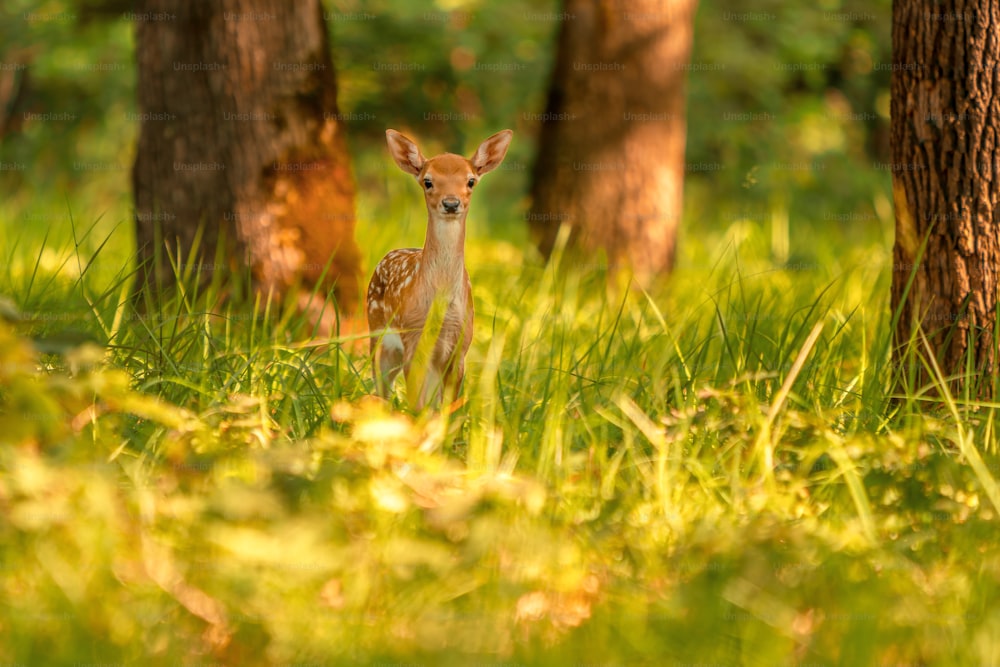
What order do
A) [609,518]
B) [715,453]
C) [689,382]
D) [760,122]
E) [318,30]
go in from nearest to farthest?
1. [609,518]
2. [715,453]
3. [689,382]
4. [318,30]
5. [760,122]

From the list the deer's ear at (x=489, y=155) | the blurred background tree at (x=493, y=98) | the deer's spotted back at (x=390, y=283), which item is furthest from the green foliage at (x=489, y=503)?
the blurred background tree at (x=493, y=98)

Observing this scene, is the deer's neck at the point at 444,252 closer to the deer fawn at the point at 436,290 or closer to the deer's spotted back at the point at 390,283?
the deer fawn at the point at 436,290

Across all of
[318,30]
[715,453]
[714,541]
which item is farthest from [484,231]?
[714,541]

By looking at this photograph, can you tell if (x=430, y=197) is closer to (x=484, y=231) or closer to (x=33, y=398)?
(x=33, y=398)

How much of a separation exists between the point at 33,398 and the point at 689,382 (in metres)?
2.33

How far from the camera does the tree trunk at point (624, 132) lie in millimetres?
7668

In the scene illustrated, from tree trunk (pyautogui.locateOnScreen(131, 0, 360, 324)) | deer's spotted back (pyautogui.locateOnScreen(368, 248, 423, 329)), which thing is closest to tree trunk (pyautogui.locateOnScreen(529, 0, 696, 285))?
tree trunk (pyautogui.locateOnScreen(131, 0, 360, 324))

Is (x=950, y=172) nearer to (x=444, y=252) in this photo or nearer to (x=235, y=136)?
(x=444, y=252)

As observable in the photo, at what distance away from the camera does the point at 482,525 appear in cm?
302

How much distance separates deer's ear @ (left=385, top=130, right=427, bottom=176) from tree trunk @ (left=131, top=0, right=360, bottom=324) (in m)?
1.08

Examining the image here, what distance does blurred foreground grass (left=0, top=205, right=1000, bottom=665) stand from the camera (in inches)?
112

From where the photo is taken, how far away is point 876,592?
299 cm

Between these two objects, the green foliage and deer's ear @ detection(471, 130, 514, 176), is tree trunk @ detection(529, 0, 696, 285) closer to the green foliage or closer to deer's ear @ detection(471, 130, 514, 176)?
the green foliage

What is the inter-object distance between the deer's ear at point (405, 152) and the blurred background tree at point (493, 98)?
403 centimetres
